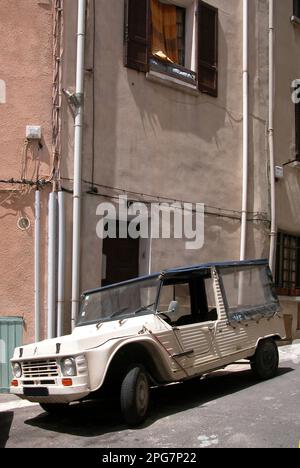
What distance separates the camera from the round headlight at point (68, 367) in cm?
605

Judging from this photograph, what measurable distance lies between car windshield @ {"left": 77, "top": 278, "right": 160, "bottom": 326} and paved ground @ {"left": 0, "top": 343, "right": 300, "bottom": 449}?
3.73 feet

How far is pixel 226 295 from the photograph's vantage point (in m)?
7.95

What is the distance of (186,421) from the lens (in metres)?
6.32

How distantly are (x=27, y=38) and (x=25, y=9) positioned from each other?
0.48 m

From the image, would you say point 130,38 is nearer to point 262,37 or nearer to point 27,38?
point 27,38

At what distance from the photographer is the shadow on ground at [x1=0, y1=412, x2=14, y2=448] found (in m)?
6.02

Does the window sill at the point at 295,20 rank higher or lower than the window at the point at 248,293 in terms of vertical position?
higher

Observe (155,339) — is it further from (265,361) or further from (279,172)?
(279,172)

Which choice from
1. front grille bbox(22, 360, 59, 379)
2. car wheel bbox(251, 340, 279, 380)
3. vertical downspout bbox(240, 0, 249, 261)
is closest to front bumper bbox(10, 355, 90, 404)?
front grille bbox(22, 360, 59, 379)

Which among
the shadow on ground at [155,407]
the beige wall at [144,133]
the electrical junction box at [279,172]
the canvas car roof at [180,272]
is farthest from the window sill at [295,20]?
the shadow on ground at [155,407]

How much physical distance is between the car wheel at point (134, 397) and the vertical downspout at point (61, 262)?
3.05m

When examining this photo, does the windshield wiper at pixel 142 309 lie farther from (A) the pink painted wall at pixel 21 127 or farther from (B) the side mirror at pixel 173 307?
(A) the pink painted wall at pixel 21 127

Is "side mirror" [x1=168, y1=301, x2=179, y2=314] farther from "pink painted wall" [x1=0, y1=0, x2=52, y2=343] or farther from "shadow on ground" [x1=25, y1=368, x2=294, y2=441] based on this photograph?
"pink painted wall" [x1=0, y1=0, x2=52, y2=343]

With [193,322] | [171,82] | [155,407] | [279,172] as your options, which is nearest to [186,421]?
[155,407]
